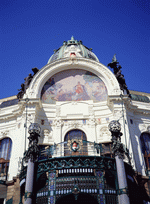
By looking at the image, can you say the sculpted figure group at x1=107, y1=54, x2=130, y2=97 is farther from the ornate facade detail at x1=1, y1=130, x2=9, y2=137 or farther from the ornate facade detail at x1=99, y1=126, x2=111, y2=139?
the ornate facade detail at x1=1, y1=130, x2=9, y2=137

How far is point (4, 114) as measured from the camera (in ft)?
71.9

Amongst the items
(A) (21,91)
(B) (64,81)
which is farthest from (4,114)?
(B) (64,81)

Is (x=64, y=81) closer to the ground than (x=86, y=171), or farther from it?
farther from it

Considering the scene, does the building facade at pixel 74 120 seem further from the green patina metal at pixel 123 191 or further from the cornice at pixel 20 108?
the green patina metal at pixel 123 191

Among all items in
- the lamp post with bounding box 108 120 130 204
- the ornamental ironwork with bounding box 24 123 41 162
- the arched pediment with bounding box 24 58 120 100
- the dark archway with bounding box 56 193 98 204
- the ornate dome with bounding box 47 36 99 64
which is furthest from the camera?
the ornate dome with bounding box 47 36 99 64

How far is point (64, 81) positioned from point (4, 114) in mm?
6265

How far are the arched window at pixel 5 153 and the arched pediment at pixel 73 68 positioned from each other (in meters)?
4.46

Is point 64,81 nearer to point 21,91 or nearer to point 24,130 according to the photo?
point 21,91

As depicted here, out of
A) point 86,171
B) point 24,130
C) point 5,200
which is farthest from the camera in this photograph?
point 24,130

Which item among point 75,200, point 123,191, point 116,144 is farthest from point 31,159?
point 123,191

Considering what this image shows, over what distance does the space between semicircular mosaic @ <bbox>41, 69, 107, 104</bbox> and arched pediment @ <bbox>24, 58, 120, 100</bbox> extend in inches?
11.2

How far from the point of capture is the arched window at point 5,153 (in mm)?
19658

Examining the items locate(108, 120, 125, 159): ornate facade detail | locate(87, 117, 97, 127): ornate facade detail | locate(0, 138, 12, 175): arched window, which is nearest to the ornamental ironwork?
locate(108, 120, 125, 159): ornate facade detail

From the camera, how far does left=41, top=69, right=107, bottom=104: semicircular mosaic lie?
72.3 ft
